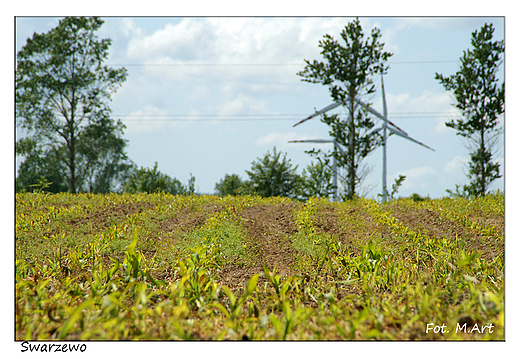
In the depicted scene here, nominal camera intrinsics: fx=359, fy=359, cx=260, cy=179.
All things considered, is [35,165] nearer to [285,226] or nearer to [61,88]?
[61,88]

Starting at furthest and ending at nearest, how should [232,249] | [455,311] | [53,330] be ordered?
[232,249] → [455,311] → [53,330]

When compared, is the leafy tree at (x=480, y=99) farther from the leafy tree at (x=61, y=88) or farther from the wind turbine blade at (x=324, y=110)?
the leafy tree at (x=61, y=88)

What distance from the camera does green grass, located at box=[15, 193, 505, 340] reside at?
118 inches

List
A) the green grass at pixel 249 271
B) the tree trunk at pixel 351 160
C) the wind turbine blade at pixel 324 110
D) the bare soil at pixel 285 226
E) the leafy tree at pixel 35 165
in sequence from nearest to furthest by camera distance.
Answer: the green grass at pixel 249 271
the bare soil at pixel 285 226
the tree trunk at pixel 351 160
the wind turbine blade at pixel 324 110
the leafy tree at pixel 35 165

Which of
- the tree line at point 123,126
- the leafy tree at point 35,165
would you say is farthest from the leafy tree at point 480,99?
the leafy tree at point 35,165

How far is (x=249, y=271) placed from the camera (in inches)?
201

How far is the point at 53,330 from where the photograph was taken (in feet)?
9.92

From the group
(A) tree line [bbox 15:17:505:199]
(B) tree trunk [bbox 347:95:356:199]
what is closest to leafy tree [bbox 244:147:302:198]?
(A) tree line [bbox 15:17:505:199]

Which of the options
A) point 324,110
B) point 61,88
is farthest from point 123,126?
point 324,110

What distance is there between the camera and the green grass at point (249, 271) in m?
2.99

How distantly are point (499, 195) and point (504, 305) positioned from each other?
38.2 ft

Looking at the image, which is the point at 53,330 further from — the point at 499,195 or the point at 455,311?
the point at 499,195

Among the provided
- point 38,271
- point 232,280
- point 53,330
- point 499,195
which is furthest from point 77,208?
point 499,195
